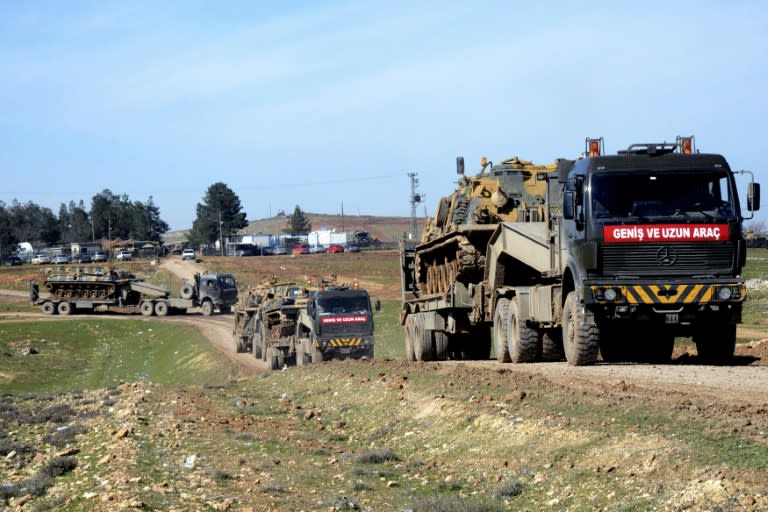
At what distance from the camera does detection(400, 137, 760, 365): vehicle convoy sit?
1652cm

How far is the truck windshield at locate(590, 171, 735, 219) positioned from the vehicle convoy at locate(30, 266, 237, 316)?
5264 cm

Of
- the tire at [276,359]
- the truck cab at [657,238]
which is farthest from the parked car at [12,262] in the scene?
the truck cab at [657,238]

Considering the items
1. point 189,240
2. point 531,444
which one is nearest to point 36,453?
point 531,444

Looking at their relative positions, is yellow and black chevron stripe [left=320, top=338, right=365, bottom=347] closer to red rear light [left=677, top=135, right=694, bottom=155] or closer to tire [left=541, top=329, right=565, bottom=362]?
tire [left=541, top=329, right=565, bottom=362]

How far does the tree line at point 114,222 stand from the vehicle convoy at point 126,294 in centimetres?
6819

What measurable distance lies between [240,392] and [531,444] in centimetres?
1341

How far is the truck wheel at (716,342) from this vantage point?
1800cm

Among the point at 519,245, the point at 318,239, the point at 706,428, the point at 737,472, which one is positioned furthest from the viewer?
the point at 318,239

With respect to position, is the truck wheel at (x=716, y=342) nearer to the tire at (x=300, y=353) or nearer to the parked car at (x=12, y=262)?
the tire at (x=300, y=353)

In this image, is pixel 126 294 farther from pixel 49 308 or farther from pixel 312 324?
pixel 312 324

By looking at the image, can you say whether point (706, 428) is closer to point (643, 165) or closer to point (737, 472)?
point (737, 472)

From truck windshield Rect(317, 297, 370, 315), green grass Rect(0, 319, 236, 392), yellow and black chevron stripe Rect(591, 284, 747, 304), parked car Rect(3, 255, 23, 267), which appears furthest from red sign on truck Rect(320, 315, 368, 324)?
parked car Rect(3, 255, 23, 267)

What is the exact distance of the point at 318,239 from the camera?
138500 millimetres

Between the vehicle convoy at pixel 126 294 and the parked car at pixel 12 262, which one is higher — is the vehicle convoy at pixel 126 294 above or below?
below
